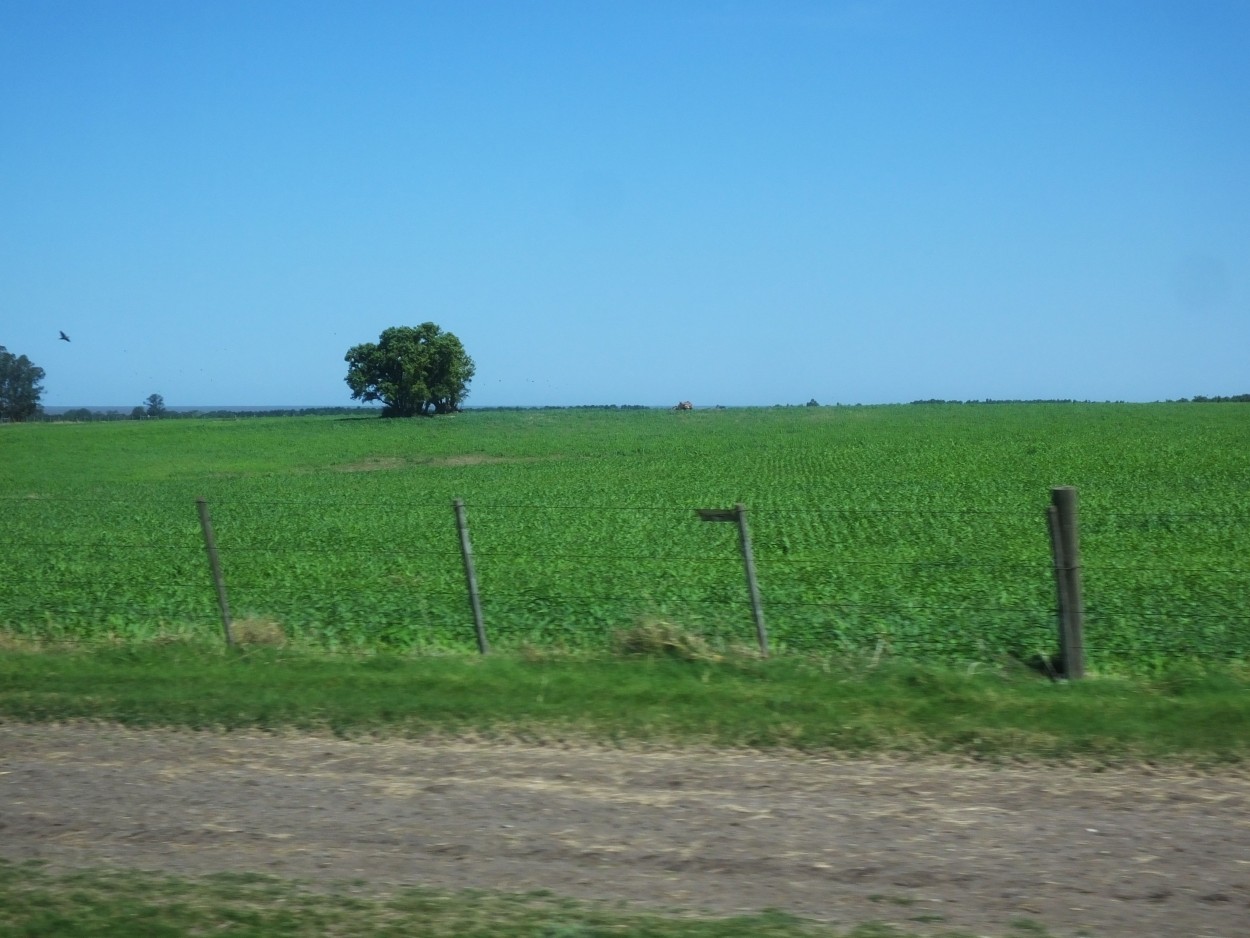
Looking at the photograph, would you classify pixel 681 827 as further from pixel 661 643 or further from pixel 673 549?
pixel 673 549

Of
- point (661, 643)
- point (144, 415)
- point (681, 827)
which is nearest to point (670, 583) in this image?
point (661, 643)

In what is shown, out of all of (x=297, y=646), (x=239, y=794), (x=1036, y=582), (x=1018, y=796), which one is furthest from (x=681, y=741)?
(x=1036, y=582)

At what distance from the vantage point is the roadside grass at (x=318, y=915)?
182 inches

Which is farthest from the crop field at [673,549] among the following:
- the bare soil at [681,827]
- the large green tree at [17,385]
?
the large green tree at [17,385]

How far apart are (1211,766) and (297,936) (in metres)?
5.09

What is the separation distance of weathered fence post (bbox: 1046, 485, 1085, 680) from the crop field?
119 cm

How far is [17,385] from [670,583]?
286 feet

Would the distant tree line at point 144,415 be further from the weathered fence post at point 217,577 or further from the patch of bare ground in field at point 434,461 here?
the weathered fence post at point 217,577

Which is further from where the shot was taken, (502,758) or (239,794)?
(502,758)

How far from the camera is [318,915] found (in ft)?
15.9

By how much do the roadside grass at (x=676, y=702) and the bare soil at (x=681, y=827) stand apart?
37 cm

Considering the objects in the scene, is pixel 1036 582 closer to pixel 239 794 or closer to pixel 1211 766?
pixel 1211 766

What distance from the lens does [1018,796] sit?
6.27 meters

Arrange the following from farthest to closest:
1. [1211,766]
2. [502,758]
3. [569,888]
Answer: [502,758]
[1211,766]
[569,888]
